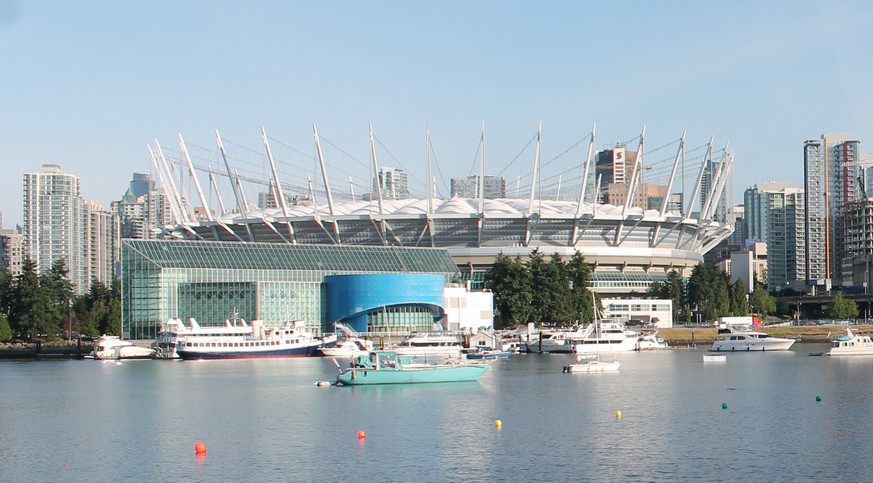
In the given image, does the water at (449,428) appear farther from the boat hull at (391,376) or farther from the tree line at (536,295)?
the tree line at (536,295)

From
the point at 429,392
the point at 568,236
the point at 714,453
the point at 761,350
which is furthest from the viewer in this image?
the point at 568,236

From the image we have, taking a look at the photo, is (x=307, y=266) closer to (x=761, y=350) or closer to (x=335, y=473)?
(x=761, y=350)

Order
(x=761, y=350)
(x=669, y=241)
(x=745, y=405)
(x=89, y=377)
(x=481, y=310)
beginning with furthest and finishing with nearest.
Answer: (x=669, y=241), (x=481, y=310), (x=761, y=350), (x=89, y=377), (x=745, y=405)

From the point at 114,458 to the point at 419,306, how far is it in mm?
89952

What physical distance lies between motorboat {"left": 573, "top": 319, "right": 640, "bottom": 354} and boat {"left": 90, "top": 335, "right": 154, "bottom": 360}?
44324 millimetres

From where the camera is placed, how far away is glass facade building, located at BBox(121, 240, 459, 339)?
129750 mm

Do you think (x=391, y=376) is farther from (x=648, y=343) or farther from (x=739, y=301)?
(x=739, y=301)

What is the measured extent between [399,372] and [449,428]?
74.9 ft

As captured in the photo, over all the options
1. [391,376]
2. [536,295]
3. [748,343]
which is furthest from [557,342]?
[391,376]

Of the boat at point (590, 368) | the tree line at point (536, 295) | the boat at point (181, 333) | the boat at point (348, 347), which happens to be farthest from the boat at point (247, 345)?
the boat at point (590, 368)

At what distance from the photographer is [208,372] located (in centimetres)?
9981

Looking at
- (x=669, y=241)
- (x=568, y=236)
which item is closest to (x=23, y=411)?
(x=568, y=236)

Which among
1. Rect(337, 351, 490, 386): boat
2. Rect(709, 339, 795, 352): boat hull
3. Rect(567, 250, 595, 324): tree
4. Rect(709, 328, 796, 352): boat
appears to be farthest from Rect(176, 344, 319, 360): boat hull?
Rect(709, 328, 796, 352): boat

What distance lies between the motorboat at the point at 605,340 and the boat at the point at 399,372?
39350 mm
